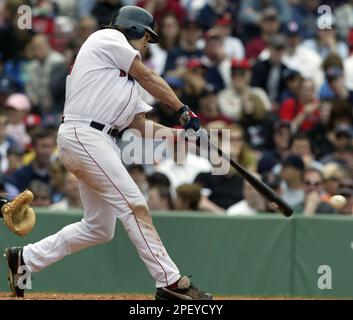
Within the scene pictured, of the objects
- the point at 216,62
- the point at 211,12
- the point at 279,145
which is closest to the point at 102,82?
the point at 279,145

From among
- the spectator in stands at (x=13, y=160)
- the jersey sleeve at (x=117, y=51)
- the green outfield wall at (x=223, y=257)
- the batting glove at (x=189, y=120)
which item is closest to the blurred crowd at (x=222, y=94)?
the spectator in stands at (x=13, y=160)

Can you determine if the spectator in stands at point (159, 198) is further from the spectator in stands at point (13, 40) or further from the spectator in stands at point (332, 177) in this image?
the spectator in stands at point (13, 40)

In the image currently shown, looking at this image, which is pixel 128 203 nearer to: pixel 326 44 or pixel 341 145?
pixel 341 145

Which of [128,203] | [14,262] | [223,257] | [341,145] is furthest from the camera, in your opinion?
[341,145]

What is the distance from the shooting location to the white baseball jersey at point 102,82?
7.59 m

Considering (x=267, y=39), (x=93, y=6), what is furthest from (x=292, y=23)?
(x=93, y=6)

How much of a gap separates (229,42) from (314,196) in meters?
3.80

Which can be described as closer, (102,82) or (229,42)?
(102,82)

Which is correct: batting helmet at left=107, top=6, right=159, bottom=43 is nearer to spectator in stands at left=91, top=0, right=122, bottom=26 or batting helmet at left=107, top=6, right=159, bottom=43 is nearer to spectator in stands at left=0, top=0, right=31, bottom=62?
spectator in stands at left=0, top=0, right=31, bottom=62

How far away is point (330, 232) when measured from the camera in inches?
393

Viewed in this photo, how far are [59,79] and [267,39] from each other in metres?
2.89

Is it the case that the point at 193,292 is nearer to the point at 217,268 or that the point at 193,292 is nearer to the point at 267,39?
the point at 217,268

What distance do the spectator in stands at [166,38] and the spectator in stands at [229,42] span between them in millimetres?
562

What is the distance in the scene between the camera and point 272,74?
13727mm
